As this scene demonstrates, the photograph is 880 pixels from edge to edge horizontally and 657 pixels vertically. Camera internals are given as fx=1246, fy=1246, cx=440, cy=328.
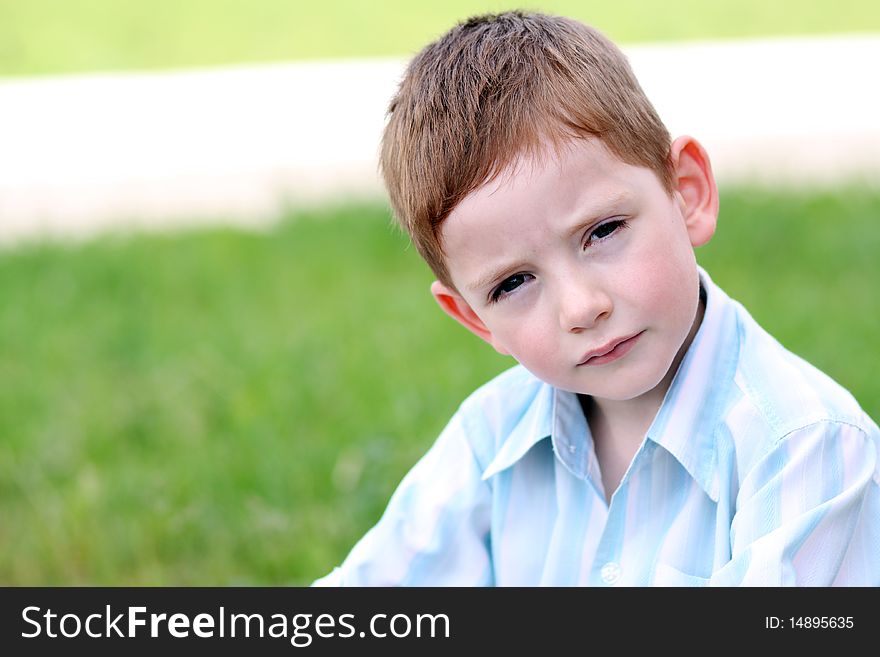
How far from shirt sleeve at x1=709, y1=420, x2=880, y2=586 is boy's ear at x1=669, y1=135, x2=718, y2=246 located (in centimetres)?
36

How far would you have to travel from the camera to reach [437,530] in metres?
2.13

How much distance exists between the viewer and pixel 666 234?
176 cm

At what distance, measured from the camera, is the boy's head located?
172 cm

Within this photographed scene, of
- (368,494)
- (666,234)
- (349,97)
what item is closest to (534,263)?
(666,234)

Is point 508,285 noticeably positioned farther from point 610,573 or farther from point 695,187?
point 610,573

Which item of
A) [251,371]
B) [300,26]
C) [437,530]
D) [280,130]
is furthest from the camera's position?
[300,26]

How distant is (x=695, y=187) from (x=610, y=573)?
607 mm

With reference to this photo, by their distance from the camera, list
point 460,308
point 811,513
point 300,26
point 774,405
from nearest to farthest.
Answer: point 811,513 < point 774,405 < point 460,308 < point 300,26

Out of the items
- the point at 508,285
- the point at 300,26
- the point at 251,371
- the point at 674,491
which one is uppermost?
the point at 300,26

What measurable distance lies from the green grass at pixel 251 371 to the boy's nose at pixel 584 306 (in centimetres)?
131

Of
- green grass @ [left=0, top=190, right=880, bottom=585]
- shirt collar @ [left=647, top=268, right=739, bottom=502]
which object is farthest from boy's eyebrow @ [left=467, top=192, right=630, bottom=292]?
green grass @ [left=0, top=190, right=880, bottom=585]

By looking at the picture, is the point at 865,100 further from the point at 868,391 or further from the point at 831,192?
the point at 868,391

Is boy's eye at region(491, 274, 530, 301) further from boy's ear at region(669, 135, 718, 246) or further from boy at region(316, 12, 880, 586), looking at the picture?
boy's ear at region(669, 135, 718, 246)

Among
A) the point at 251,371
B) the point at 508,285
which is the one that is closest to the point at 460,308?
the point at 508,285
